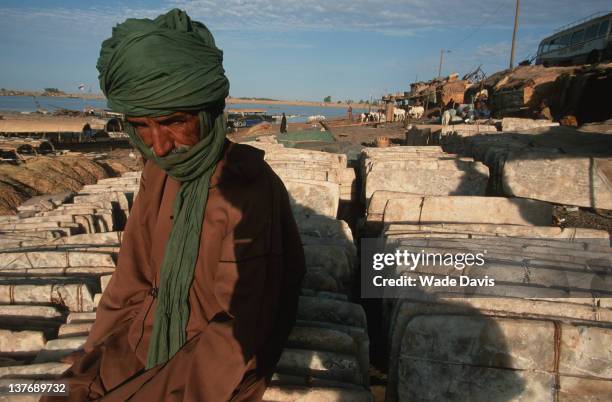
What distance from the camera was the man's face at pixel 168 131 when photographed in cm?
142

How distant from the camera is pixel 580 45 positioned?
1728 cm

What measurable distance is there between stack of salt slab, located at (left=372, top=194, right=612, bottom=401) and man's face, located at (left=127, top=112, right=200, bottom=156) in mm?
1504

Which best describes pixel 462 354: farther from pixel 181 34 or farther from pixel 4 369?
pixel 4 369

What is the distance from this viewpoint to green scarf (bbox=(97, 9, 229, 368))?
4.40ft

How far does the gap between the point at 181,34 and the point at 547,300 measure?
227cm

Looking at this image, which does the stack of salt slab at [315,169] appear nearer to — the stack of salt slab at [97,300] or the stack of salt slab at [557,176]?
the stack of salt slab at [97,300]

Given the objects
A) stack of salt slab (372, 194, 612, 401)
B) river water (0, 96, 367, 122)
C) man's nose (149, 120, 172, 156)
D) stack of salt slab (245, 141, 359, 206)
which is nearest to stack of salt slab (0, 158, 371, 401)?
stack of salt slab (372, 194, 612, 401)

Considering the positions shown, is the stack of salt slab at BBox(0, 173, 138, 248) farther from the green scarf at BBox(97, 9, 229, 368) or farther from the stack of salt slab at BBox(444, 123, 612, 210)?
the stack of salt slab at BBox(444, 123, 612, 210)

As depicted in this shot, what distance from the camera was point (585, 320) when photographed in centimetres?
207

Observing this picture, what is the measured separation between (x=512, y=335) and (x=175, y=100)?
1.93 metres

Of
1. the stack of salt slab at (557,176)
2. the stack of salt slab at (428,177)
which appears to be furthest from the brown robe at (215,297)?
the stack of salt slab at (557,176)

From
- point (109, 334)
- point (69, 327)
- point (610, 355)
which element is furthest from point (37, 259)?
point (610, 355)

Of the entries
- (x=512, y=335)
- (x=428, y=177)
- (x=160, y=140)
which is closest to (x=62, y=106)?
(x=428, y=177)

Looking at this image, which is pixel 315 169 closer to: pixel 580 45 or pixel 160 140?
pixel 160 140
